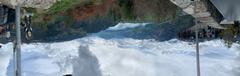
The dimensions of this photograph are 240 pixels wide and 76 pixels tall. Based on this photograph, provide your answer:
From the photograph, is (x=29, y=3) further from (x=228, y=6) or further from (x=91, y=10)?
(x=91, y=10)

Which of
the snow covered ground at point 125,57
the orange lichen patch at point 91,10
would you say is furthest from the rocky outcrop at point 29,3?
the snow covered ground at point 125,57

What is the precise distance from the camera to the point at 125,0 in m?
8.76

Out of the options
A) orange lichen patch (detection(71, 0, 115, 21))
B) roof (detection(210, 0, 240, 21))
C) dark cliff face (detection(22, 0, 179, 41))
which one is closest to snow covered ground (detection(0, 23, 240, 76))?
dark cliff face (detection(22, 0, 179, 41))

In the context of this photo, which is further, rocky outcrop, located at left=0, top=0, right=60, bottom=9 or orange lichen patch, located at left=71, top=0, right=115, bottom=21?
orange lichen patch, located at left=71, top=0, right=115, bottom=21

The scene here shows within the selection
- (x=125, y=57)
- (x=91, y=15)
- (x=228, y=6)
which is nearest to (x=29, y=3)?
(x=228, y=6)

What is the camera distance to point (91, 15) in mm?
10773

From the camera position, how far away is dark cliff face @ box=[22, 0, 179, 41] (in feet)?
30.3

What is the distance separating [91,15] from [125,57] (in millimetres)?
4471

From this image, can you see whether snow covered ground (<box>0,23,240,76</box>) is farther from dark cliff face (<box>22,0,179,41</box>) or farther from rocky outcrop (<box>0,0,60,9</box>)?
rocky outcrop (<box>0,0,60,9</box>)

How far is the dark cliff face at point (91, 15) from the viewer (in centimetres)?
923

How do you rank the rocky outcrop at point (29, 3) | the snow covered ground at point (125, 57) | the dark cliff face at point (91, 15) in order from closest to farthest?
the rocky outcrop at point (29, 3)
the dark cliff face at point (91, 15)
the snow covered ground at point (125, 57)

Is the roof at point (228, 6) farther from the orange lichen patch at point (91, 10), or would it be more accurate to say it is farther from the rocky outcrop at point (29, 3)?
the orange lichen patch at point (91, 10)

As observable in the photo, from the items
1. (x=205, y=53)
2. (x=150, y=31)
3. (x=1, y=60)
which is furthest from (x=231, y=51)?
(x=1, y=60)

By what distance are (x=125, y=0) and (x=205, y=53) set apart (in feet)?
19.5
